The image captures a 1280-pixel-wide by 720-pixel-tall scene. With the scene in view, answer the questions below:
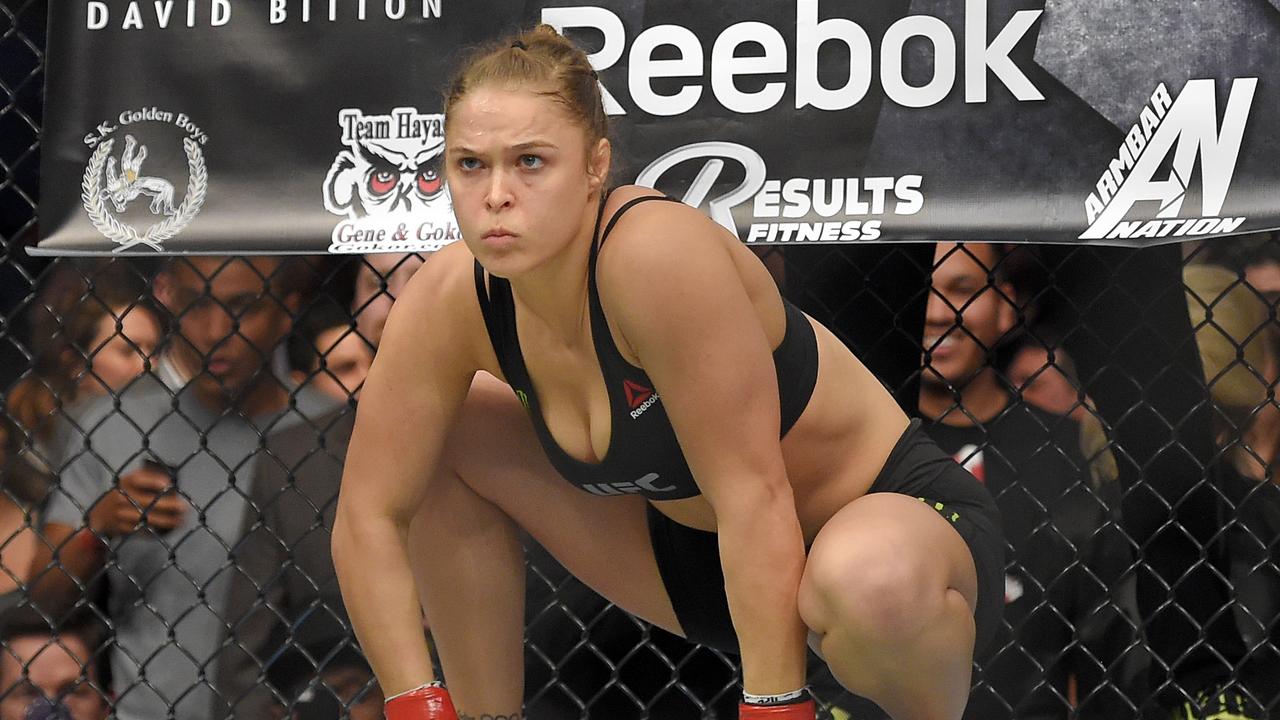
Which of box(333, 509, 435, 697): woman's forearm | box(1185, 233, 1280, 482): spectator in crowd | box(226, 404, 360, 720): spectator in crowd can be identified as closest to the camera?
box(333, 509, 435, 697): woman's forearm

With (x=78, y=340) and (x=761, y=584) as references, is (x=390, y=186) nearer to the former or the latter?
(x=78, y=340)

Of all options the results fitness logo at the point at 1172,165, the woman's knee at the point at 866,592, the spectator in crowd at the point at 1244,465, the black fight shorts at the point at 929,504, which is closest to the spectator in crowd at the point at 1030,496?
the spectator in crowd at the point at 1244,465

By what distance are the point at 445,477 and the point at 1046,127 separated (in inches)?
38.7

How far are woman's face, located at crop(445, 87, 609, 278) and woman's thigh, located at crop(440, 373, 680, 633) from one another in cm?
30

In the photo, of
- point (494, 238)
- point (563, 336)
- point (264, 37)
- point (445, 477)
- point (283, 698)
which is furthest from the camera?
point (283, 698)

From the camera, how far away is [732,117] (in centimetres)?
186

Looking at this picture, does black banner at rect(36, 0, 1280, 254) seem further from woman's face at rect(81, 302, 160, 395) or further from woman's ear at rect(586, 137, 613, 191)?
woman's ear at rect(586, 137, 613, 191)

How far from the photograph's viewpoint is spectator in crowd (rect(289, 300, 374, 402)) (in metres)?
2.11

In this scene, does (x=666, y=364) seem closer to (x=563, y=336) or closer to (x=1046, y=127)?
(x=563, y=336)

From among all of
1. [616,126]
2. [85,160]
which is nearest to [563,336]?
[616,126]

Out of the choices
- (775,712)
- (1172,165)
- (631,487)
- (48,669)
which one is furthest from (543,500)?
(48,669)

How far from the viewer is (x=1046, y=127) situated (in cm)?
182

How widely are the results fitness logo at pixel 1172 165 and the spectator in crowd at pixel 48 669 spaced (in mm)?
1678

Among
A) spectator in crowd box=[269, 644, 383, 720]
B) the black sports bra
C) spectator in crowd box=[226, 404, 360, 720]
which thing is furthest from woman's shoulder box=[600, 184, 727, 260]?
spectator in crowd box=[269, 644, 383, 720]
